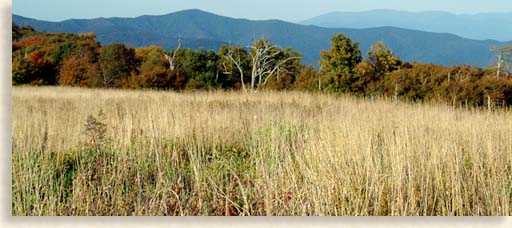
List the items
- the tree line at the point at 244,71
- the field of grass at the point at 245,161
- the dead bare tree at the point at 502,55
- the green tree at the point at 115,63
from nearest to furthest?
the field of grass at the point at 245,161 < the tree line at the point at 244,71 < the green tree at the point at 115,63 < the dead bare tree at the point at 502,55

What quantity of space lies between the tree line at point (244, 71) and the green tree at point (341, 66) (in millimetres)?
13

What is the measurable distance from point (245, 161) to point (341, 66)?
4579 millimetres

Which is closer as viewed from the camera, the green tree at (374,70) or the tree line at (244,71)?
the tree line at (244,71)

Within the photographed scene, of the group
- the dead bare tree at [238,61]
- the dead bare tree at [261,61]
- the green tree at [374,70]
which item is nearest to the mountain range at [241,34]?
the dead bare tree at [261,61]

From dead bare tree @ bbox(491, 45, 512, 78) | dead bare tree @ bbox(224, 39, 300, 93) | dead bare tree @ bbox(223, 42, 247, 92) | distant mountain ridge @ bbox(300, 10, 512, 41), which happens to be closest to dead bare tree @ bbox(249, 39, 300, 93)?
dead bare tree @ bbox(224, 39, 300, 93)

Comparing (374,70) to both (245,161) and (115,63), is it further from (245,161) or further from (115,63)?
(245,161)

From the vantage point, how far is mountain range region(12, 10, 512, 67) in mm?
3918

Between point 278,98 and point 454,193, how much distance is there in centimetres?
291

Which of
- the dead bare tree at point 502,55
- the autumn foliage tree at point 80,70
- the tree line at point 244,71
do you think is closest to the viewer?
the tree line at point 244,71

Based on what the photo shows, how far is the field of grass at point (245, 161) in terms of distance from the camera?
310 centimetres

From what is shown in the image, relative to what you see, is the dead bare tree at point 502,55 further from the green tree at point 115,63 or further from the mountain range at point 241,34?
the green tree at point 115,63

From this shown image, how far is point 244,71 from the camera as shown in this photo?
5672mm

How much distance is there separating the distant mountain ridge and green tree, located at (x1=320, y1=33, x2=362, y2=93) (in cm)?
295

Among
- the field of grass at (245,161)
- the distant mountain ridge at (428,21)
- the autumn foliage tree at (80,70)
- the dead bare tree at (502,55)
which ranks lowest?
the field of grass at (245,161)
